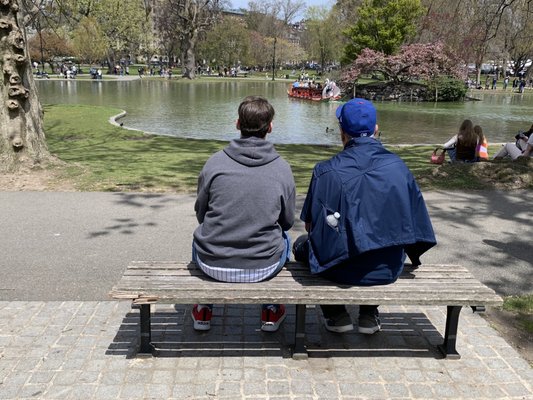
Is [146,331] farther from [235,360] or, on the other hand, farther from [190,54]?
[190,54]

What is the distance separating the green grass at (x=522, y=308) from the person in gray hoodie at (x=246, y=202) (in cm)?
215

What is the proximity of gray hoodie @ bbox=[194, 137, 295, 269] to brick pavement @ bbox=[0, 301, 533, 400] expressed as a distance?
0.71 m

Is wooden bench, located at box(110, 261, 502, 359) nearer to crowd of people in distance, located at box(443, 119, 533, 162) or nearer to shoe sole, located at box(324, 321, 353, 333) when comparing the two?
shoe sole, located at box(324, 321, 353, 333)

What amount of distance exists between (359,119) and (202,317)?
1.84 m

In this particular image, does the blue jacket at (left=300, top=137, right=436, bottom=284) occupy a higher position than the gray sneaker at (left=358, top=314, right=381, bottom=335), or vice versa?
the blue jacket at (left=300, top=137, right=436, bottom=284)

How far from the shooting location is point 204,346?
369 centimetres

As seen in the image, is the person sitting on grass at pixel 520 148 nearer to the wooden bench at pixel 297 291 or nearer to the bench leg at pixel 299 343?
the wooden bench at pixel 297 291

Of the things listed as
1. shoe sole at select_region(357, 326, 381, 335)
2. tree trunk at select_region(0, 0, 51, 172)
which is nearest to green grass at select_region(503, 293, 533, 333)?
shoe sole at select_region(357, 326, 381, 335)

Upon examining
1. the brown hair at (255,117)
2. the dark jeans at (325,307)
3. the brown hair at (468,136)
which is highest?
the brown hair at (255,117)

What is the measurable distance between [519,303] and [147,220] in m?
4.30

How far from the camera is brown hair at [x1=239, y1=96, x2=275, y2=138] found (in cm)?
336

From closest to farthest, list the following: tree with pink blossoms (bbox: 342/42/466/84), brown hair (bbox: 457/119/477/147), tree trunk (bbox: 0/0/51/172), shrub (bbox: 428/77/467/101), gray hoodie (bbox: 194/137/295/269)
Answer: gray hoodie (bbox: 194/137/295/269), tree trunk (bbox: 0/0/51/172), brown hair (bbox: 457/119/477/147), shrub (bbox: 428/77/467/101), tree with pink blossoms (bbox: 342/42/466/84)

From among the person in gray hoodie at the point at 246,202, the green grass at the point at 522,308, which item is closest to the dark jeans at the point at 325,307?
the person in gray hoodie at the point at 246,202

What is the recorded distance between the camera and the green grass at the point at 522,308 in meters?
4.09
